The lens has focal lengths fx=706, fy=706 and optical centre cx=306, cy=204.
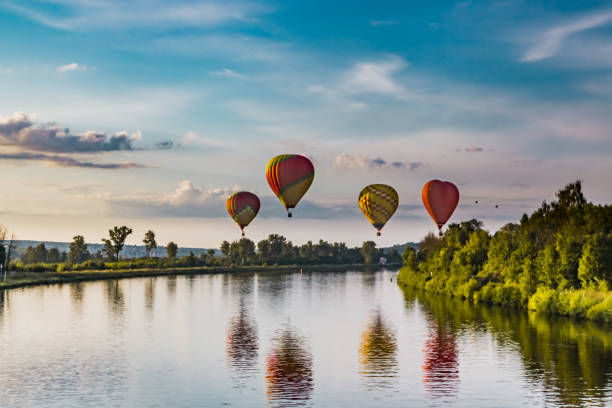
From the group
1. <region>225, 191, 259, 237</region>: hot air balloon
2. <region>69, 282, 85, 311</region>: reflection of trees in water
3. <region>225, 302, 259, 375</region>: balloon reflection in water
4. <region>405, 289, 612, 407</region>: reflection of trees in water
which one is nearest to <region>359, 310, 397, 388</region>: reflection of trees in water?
<region>405, 289, 612, 407</region>: reflection of trees in water

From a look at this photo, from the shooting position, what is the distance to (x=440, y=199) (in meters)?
97.7

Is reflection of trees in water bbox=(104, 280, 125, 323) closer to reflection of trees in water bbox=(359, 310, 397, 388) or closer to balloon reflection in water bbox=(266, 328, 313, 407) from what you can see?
balloon reflection in water bbox=(266, 328, 313, 407)

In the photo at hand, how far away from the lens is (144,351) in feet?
157

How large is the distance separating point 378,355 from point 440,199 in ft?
178

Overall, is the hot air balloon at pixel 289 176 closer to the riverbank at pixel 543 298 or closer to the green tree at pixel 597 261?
the riverbank at pixel 543 298

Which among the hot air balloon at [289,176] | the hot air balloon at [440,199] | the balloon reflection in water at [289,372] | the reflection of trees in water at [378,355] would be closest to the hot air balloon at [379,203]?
the hot air balloon at [440,199]

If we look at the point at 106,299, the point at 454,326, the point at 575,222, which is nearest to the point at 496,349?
the point at 454,326

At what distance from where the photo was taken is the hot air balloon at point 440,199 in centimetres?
9781

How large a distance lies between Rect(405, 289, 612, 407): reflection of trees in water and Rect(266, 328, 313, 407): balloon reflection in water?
1149cm

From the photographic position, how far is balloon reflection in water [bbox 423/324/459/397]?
35.2 metres

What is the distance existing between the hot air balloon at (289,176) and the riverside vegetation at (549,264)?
24.6 meters

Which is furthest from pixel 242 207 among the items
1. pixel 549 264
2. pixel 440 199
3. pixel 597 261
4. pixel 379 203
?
pixel 597 261

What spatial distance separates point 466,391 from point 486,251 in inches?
2562

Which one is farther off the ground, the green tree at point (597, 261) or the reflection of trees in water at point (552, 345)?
the green tree at point (597, 261)
